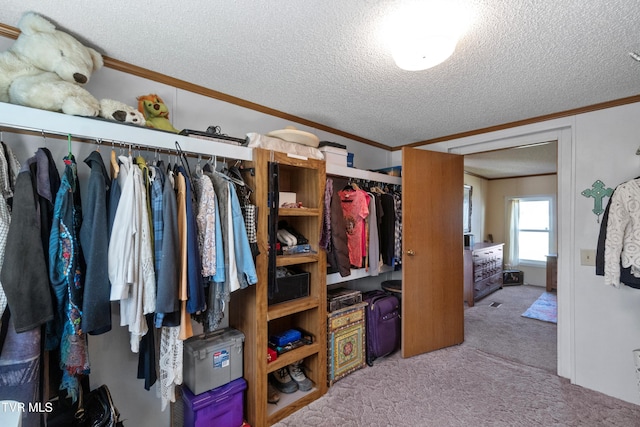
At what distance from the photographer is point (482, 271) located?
14.9ft

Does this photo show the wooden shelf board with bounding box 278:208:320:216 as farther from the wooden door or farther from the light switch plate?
the light switch plate

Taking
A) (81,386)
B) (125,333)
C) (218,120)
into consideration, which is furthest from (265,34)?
(81,386)

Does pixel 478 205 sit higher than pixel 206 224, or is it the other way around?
pixel 478 205

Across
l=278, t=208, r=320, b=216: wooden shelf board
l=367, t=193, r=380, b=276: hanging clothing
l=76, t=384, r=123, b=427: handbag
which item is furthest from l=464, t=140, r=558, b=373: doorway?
l=76, t=384, r=123, b=427: handbag

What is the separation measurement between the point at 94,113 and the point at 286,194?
120 centimetres

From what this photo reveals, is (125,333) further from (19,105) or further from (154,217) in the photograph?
(19,105)

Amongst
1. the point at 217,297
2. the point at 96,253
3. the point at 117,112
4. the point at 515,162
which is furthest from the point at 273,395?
the point at 515,162

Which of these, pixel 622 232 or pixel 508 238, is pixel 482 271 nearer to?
pixel 508 238

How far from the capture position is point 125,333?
1.59m

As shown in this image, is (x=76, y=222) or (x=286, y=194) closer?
(x=76, y=222)

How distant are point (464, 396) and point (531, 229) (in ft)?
16.7

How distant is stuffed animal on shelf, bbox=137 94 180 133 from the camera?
1.58 meters

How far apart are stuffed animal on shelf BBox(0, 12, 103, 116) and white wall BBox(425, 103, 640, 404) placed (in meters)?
3.29

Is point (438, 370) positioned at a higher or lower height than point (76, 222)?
lower
